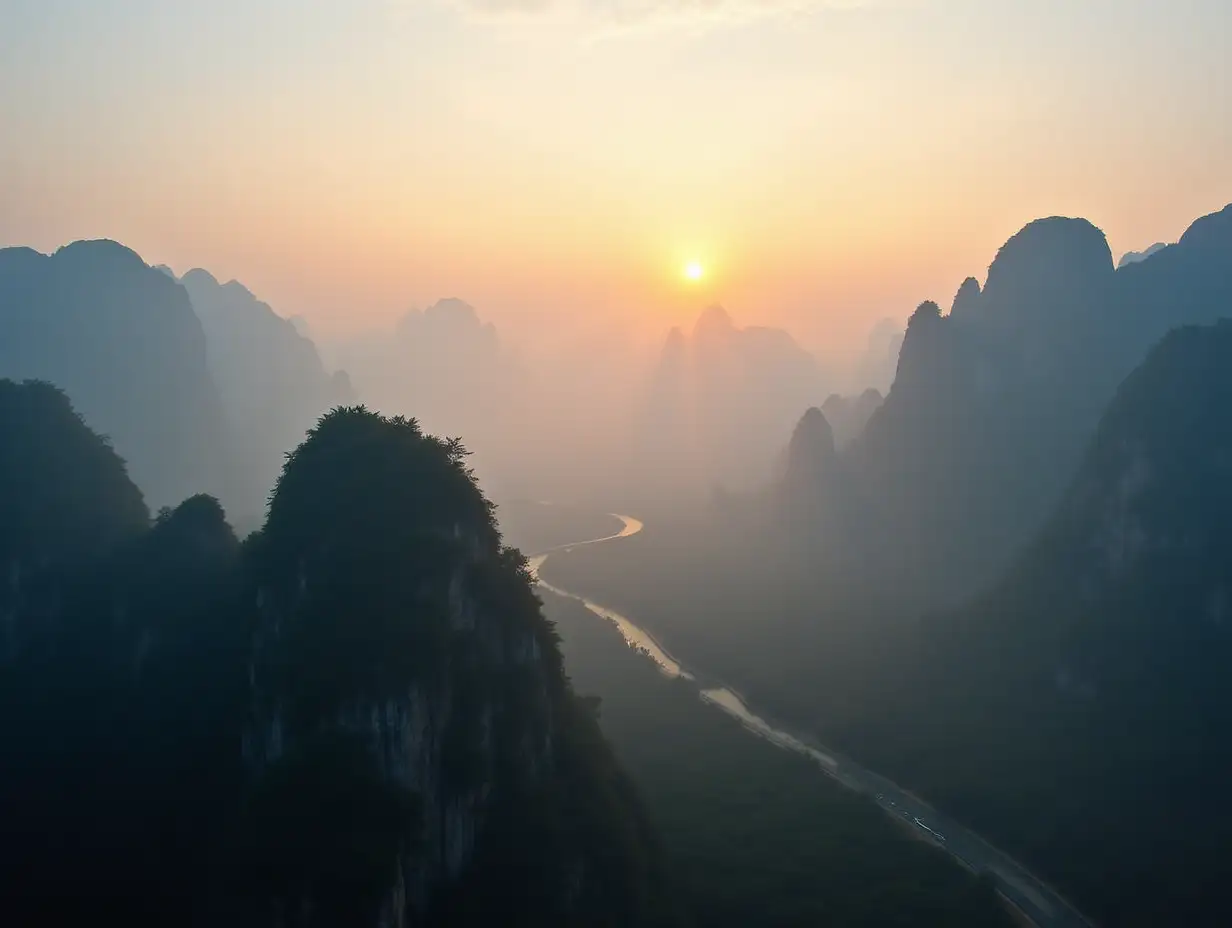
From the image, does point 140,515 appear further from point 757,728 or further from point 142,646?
point 757,728

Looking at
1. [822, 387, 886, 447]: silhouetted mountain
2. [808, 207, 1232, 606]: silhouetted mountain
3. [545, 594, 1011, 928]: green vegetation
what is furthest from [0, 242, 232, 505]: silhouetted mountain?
[822, 387, 886, 447]: silhouetted mountain

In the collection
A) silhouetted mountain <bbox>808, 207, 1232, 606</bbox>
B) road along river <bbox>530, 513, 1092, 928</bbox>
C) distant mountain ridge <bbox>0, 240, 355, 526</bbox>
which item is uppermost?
distant mountain ridge <bbox>0, 240, 355, 526</bbox>

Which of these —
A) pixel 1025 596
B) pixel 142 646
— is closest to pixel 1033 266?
pixel 1025 596

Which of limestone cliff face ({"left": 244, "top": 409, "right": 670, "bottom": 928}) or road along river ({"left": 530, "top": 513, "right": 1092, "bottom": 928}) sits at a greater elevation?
limestone cliff face ({"left": 244, "top": 409, "right": 670, "bottom": 928})

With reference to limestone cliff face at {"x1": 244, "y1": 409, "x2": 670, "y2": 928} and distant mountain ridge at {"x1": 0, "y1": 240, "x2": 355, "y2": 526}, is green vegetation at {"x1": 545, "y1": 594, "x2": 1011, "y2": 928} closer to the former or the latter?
limestone cliff face at {"x1": 244, "y1": 409, "x2": 670, "y2": 928}

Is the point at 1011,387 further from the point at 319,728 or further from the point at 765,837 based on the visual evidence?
the point at 319,728

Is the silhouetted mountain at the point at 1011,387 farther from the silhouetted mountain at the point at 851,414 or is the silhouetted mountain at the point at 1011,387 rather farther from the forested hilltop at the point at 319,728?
the forested hilltop at the point at 319,728
